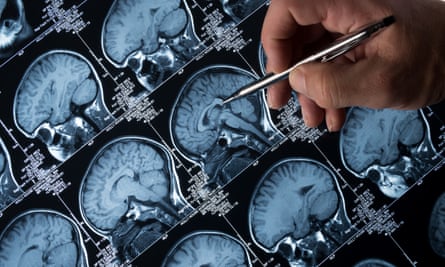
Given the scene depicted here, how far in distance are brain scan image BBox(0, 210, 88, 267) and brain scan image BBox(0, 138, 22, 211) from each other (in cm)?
4

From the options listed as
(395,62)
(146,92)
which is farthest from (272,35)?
(146,92)

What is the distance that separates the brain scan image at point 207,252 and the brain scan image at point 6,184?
0.33 metres

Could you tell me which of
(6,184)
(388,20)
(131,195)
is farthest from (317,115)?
(6,184)

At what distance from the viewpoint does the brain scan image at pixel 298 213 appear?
1218 millimetres

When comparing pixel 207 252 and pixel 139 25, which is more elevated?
pixel 139 25

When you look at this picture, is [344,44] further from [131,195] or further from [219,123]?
[131,195]

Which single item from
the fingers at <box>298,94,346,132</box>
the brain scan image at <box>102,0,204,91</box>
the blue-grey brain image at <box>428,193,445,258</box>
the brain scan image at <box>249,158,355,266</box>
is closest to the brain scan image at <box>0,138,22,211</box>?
the brain scan image at <box>102,0,204,91</box>

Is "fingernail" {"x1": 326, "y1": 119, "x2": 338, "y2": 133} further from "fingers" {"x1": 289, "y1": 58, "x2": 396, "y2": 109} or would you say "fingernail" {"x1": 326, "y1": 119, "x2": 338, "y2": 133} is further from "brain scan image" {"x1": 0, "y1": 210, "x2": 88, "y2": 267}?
"brain scan image" {"x1": 0, "y1": 210, "x2": 88, "y2": 267}

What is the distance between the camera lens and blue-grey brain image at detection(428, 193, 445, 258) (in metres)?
1.22

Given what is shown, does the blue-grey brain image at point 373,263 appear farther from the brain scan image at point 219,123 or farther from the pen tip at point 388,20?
the pen tip at point 388,20

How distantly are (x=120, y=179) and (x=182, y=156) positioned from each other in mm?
132

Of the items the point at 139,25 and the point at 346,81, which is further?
the point at 139,25

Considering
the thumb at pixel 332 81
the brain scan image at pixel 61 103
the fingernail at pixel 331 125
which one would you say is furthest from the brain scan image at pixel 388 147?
the brain scan image at pixel 61 103

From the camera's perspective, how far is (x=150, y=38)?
4.20 feet
